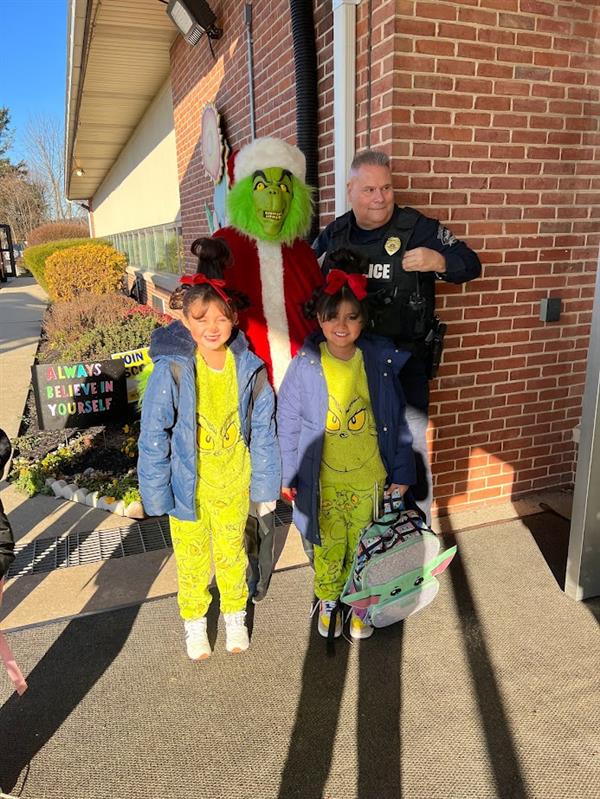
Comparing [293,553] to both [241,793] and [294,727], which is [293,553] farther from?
[241,793]

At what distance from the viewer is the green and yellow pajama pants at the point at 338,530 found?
8.39 ft

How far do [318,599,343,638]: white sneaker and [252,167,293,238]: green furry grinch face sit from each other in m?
1.72

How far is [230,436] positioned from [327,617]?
96 centimetres

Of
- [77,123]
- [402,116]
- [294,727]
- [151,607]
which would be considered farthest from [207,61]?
[77,123]

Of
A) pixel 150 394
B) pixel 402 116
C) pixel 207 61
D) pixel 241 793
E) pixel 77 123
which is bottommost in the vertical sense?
pixel 241 793

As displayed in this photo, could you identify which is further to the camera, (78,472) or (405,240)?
(78,472)

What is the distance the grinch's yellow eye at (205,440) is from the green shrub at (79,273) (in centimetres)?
1053

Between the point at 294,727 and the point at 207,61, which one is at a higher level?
the point at 207,61

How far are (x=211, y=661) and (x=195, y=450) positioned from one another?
0.97 meters

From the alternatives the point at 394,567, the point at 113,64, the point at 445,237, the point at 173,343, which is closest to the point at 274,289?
the point at 173,343

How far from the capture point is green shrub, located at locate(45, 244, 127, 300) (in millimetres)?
12109

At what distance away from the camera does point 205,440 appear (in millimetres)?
2438

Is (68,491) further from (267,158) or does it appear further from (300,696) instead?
(267,158)

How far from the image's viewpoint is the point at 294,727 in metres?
2.22
